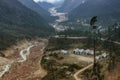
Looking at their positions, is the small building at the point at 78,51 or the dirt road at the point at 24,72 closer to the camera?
the dirt road at the point at 24,72

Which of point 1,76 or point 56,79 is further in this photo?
point 1,76

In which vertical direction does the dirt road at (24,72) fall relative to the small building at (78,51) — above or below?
below

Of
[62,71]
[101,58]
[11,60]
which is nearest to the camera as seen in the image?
[62,71]

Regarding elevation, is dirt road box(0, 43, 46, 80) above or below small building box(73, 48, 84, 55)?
below

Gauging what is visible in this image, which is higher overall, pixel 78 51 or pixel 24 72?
pixel 78 51

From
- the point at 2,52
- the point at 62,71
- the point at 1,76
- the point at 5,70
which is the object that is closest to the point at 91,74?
the point at 62,71

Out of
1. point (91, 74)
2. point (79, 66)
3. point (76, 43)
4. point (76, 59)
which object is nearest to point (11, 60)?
point (76, 43)

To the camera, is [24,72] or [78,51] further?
[78,51]

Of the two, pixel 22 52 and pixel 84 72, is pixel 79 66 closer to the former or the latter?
pixel 84 72

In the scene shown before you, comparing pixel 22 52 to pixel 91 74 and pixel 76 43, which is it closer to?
pixel 76 43

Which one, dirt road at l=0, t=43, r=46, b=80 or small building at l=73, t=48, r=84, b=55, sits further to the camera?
small building at l=73, t=48, r=84, b=55

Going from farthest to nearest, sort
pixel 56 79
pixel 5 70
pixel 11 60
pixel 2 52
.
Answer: pixel 2 52 → pixel 11 60 → pixel 5 70 → pixel 56 79
